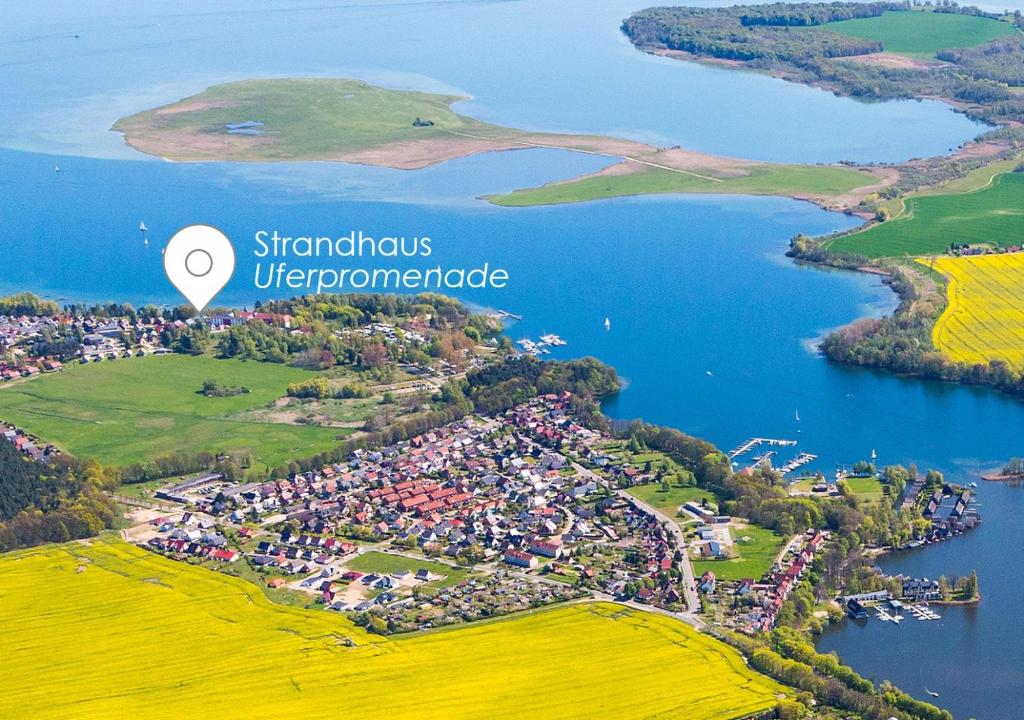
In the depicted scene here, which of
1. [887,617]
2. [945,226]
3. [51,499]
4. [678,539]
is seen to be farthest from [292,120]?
[887,617]

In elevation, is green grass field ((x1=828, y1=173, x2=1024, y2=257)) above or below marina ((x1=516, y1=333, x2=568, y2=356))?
above

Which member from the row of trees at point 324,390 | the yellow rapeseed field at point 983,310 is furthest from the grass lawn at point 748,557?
the yellow rapeseed field at point 983,310

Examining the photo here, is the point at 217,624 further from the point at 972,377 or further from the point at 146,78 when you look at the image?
the point at 146,78

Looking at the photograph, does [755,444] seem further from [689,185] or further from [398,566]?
[689,185]

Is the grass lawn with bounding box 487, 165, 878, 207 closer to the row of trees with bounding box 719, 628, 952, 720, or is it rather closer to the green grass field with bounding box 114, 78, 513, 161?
the green grass field with bounding box 114, 78, 513, 161

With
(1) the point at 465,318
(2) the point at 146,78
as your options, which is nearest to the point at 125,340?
(1) the point at 465,318

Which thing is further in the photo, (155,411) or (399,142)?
(399,142)

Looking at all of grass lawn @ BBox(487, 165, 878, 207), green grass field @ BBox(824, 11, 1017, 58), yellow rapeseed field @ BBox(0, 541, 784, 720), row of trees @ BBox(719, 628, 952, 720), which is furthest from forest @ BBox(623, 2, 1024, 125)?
yellow rapeseed field @ BBox(0, 541, 784, 720)
